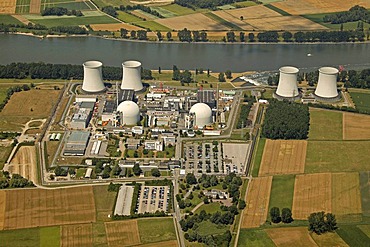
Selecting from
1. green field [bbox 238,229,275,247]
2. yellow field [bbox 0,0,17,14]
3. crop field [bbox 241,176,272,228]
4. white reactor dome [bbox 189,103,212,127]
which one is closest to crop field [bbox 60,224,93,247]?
green field [bbox 238,229,275,247]

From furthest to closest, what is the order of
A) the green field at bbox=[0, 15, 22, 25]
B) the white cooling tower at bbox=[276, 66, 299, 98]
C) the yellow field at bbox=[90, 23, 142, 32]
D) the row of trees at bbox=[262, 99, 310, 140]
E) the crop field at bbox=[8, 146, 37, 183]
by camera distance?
1. the green field at bbox=[0, 15, 22, 25]
2. the yellow field at bbox=[90, 23, 142, 32]
3. the white cooling tower at bbox=[276, 66, 299, 98]
4. the row of trees at bbox=[262, 99, 310, 140]
5. the crop field at bbox=[8, 146, 37, 183]

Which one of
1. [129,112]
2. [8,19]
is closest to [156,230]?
[129,112]

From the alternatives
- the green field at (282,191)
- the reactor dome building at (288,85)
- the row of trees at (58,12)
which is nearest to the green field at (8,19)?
the row of trees at (58,12)

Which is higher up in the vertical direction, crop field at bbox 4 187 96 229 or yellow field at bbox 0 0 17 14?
yellow field at bbox 0 0 17 14

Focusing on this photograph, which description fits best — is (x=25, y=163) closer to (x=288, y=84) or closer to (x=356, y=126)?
(x=288, y=84)

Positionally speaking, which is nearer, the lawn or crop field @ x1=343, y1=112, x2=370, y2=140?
the lawn

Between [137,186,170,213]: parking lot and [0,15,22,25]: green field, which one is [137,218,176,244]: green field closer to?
[137,186,170,213]: parking lot
